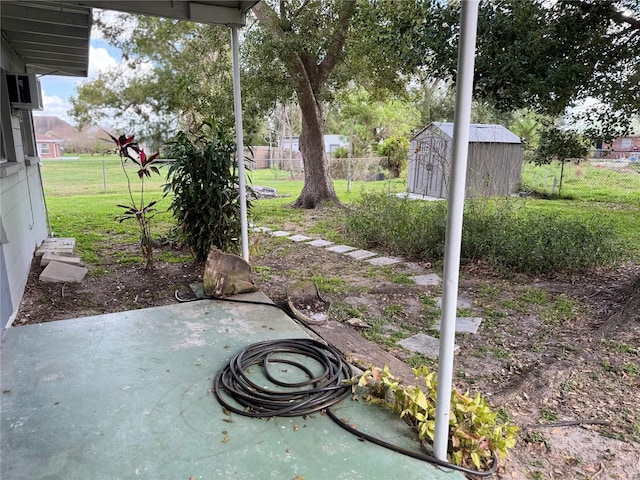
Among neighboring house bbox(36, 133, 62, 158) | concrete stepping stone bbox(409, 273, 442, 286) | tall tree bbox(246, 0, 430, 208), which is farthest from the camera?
neighboring house bbox(36, 133, 62, 158)

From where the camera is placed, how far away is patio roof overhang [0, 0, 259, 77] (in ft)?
9.66

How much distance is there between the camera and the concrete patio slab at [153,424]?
5.11 feet

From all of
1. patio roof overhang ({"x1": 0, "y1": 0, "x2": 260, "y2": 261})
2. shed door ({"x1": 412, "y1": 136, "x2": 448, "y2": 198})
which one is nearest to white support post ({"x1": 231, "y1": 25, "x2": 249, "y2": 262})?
patio roof overhang ({"x1": 0, "y1": 0, "x2": 260, "y2": 261})

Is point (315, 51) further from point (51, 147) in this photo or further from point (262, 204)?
point (51, 147)

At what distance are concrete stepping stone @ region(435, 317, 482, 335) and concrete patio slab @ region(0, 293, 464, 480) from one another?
56.0 inches

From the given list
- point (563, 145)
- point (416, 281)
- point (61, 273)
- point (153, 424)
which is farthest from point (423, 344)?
point (61, 273)

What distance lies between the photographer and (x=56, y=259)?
159 inches

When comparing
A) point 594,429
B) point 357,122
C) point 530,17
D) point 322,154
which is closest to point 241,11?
point 530,17

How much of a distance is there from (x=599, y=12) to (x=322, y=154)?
5.96 metres

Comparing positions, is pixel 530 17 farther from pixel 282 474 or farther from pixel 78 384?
pixel 78 384

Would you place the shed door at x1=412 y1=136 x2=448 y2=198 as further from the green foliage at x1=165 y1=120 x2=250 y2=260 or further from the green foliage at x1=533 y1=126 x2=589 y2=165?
the green foliage at x1=165 y1=120 x2=250 y2=260

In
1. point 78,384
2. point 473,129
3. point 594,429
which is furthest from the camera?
point 473,129

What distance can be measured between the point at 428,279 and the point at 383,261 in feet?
2.60

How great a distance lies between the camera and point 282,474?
1.53m
